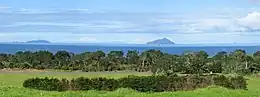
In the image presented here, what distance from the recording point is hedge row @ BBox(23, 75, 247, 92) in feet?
138

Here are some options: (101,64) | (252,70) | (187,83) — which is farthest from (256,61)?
(187,83)

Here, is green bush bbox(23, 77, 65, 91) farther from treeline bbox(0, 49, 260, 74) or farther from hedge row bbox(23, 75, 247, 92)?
treeline bbox(0, 49, 260, 74)

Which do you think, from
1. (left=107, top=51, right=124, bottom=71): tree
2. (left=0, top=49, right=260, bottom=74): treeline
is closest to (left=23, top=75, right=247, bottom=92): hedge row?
(left=0, top=49, right=260, bottom=74): treeline

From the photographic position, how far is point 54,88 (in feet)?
136

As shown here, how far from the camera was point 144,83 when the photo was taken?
43.5 metres

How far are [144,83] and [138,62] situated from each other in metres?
33.7

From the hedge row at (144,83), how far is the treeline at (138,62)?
20.3 meters

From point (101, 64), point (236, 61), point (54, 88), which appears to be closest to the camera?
point (54, 88)

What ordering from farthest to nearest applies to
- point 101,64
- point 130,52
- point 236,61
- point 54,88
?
point 130,52 < point 101,64 < point 236,61 < point 54,88

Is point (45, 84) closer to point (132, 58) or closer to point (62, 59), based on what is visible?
point (132, 58)

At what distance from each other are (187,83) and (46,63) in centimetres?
3742

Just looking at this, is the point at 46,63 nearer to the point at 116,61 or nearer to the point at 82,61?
the point at 82,61

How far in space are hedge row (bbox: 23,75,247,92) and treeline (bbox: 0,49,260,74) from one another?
20.3 meters

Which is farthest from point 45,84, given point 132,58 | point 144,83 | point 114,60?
point 132,58
